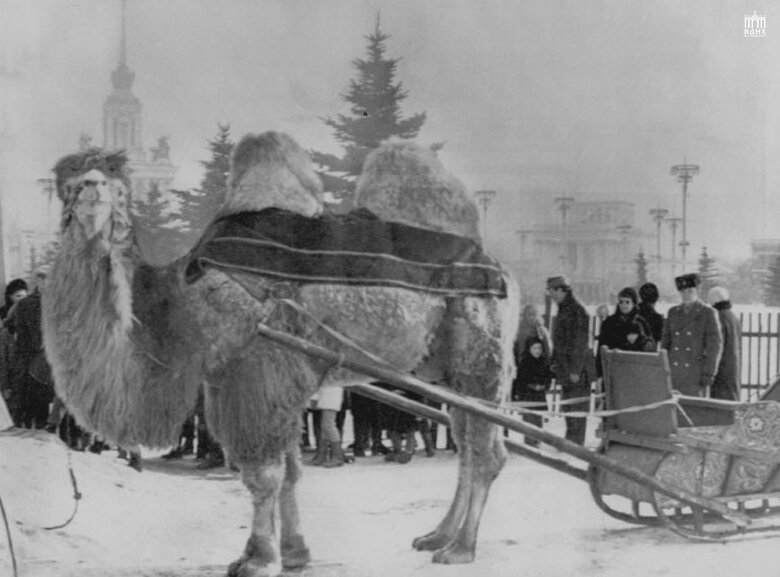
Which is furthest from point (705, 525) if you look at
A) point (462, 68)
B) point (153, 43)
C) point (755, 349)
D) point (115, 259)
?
point (153, 43)

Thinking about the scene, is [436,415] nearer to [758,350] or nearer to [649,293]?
[649,293]

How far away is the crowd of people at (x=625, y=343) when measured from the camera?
409 centimetres

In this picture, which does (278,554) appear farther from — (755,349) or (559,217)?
(755,349)

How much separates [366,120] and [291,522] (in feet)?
5.01

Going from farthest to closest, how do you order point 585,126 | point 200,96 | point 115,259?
point 585,126 → point 200,96 → point 115,259

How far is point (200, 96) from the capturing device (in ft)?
13.1

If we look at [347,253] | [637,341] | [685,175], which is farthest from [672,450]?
[347,253]

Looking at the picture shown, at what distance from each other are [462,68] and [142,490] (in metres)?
2.03

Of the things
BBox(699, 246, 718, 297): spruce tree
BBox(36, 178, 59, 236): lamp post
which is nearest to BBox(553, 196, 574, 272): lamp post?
BBox(699, 246, 718, 297): spruce tree

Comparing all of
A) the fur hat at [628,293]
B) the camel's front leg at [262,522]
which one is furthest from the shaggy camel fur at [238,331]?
the fur hat at [628,293]

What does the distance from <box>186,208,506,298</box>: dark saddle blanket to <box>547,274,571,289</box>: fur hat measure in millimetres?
214

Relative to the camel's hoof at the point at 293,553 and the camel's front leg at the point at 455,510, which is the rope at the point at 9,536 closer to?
the camel's hoof at the point at 293,553

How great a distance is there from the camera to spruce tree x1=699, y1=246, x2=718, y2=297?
4.29 metres

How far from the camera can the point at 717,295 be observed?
14.1ft
